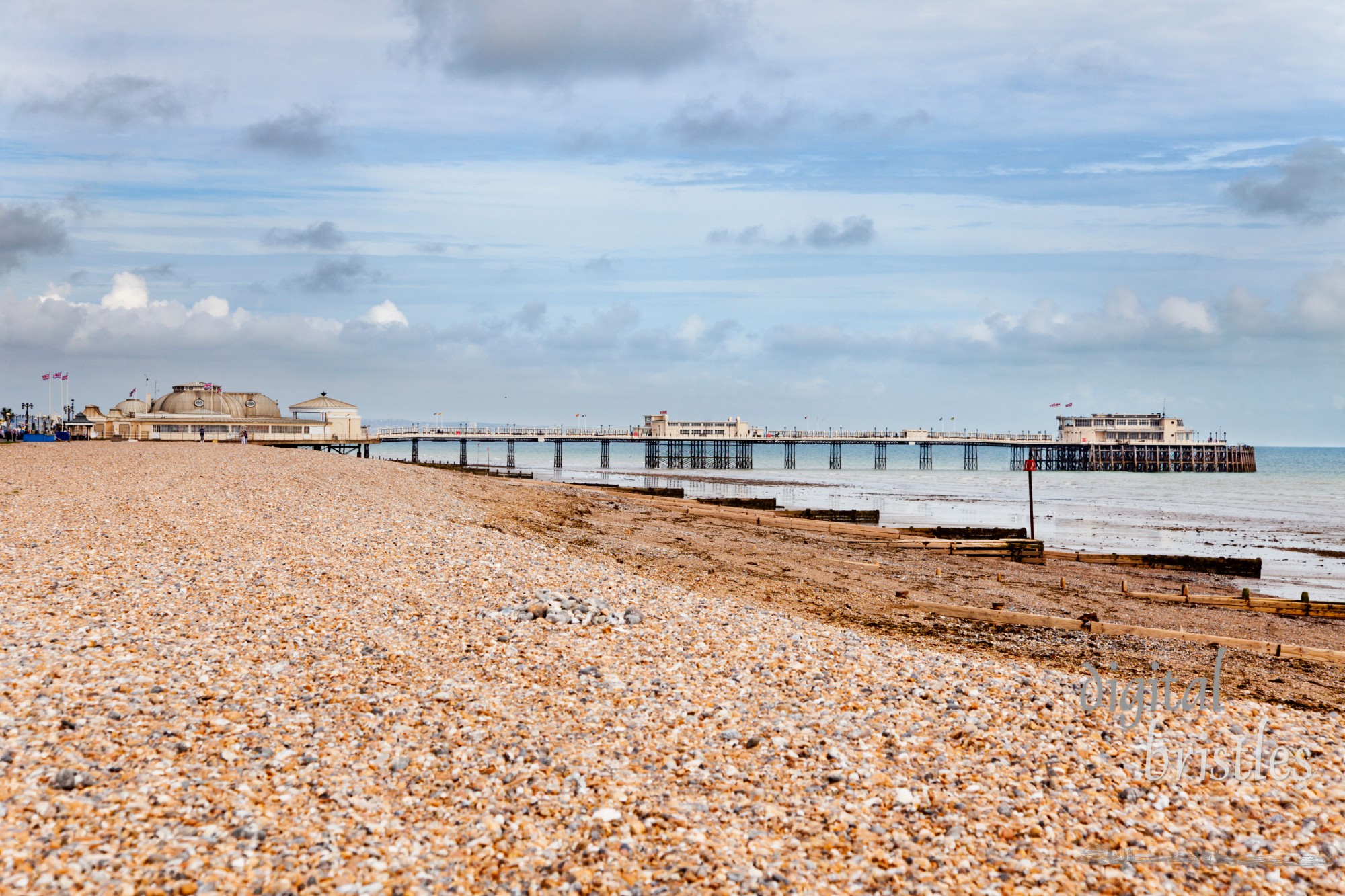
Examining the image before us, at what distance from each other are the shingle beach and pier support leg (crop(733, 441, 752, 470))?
296 ft

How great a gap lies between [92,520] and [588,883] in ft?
45.0

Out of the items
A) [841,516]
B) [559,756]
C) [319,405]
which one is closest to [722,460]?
[319,405]

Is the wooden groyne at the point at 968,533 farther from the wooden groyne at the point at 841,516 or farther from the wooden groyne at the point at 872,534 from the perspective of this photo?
the wooden groyne at the point at 841,516

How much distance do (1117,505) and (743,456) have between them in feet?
224

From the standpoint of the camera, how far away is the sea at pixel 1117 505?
27625mm

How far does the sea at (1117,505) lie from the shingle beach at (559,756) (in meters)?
15.9

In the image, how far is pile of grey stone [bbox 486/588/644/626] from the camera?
32.8ft

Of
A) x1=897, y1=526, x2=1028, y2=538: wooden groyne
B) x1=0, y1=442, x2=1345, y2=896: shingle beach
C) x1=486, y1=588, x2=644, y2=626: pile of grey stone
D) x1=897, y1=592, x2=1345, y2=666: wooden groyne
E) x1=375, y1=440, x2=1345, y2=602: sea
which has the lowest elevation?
x1=375, y1=440, x2=1345, y2=602: sea

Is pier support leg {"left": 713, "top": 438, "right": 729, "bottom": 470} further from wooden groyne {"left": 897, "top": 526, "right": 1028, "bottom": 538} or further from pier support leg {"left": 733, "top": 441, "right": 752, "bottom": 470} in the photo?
wooden groyne {"left": 897, "top": 526, "right": 1028, "bottom": 538}

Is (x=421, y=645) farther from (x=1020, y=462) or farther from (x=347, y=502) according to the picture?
(x=1020, y=462)

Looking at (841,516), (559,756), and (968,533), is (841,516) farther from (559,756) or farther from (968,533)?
(559,756)

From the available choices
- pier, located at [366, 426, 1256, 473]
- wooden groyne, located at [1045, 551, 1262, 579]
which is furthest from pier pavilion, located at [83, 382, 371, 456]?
wooden groyne, located at [1045, 551, 1262, 579]

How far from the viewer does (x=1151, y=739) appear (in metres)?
7.10

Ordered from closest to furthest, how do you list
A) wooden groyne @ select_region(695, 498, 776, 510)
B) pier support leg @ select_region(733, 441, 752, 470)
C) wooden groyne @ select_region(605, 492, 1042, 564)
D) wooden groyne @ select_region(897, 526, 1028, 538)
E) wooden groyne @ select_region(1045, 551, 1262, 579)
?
wooden groyne @ select_region(1045, 551, 1262, 579)
wooden groyne @ select_region(605, 492, 1042, 564)
wooden groyne @ select_region(897, 526, 1028, 538)
wooden groyne @ select_region(695, 498, 776, 510)
pier support leg @ select_region(733, 441, 752, 470)
